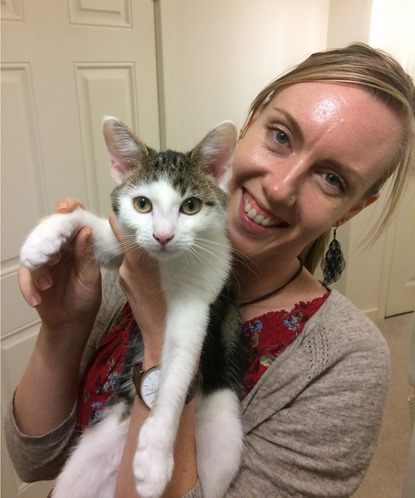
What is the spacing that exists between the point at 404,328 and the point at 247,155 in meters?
3.13

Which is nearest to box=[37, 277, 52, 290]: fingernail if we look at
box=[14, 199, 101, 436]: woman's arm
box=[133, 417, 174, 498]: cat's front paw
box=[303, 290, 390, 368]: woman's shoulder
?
box=[14, 199, 101, 436]: woman's arm

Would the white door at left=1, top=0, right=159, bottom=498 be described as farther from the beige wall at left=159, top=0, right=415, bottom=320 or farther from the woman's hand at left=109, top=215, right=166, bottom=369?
the woman's hand at left=109, top=215, right=166, bottom=369

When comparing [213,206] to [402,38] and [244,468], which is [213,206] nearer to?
[244,468]

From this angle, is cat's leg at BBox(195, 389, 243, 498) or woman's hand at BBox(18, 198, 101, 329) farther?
woman's hand at BBox(18, 198, 101, 329)

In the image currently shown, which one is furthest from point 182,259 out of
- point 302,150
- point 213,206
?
point 302,150

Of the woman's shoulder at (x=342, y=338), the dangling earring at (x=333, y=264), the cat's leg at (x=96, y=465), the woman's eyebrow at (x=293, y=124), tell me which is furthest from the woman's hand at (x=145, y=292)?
the dangling earring at (x=333, y=264)

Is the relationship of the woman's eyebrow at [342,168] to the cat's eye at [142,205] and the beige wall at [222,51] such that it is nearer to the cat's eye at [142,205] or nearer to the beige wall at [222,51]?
the cat's eye at [142,205]

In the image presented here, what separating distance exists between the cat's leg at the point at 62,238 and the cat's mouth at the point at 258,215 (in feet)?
1.19

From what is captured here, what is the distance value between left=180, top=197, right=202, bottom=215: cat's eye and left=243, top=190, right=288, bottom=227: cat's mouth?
0.14m

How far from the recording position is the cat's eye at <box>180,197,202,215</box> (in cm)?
99

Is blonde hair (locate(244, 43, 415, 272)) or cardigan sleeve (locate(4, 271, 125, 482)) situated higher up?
blonde hair (locate(244, 43, 415, 272))

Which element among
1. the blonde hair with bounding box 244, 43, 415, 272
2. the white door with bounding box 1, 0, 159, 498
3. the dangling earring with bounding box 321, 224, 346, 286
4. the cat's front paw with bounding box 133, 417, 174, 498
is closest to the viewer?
the cat's front paw with bounding box 133, 417, 174, 498

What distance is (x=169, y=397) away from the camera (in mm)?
861

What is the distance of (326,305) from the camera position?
110 cm
